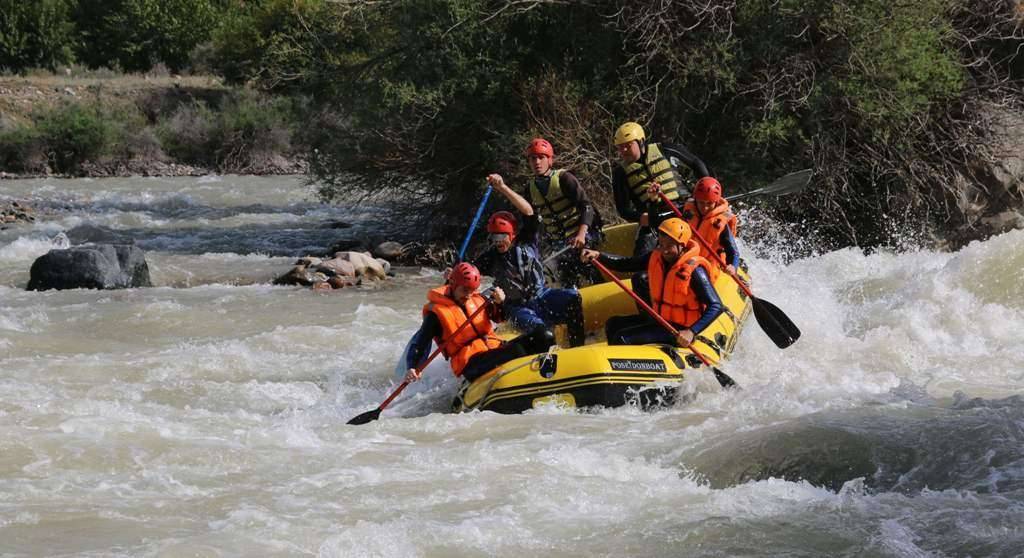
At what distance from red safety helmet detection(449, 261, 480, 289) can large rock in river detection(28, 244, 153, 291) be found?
6389 millimetres

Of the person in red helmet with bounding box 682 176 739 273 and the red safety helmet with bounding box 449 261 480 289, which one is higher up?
the person in red helmet with bounding box 682 176 739 273

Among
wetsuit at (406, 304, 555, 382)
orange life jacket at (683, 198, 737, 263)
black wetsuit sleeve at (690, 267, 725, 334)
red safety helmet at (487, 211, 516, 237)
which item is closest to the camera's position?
wetsuit at (406, 304, 555, 382)

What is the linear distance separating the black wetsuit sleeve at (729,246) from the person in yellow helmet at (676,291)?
0.80 meters

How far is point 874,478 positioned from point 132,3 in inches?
1486

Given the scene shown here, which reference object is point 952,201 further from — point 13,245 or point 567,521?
point 13,245

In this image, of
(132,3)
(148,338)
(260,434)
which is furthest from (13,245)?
(132,3)

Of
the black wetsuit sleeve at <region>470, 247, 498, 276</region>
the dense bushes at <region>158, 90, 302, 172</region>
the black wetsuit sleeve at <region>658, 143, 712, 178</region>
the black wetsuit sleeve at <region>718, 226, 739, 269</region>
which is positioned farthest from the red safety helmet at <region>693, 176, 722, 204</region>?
the dense bushes at <region>158, 90, 302, 172</region>

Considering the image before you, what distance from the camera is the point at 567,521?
598cm

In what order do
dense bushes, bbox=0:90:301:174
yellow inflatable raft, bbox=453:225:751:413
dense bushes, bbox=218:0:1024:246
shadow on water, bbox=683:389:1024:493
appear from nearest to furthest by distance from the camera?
shadow on water, bbox=683:389:1024:493 < yellow inflatable raft, bbox=453:225:751:413 < dense bushes, bbox=218:0:1024:246 < dense bushes, bbox=0:90:301:174

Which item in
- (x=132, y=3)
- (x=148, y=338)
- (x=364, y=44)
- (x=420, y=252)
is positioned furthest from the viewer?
(x=132, y=3)

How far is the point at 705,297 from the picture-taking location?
8430mm

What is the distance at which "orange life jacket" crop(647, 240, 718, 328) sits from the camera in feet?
27.8

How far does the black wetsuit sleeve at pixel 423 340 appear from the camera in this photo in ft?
26.7

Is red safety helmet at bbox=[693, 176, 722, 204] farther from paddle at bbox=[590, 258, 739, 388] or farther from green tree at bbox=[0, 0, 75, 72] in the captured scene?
green tree at bbox=[0, 0, 75, 72]
